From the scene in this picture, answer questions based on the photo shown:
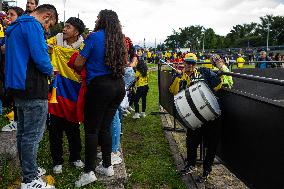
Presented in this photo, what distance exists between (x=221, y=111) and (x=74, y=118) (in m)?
1.86

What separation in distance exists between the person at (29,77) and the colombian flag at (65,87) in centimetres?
67

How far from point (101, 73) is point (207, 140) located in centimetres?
191

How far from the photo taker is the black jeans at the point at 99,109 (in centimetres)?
409

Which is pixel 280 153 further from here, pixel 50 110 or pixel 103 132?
pixel 50 110

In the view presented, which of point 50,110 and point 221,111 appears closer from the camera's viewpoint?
point 50,110

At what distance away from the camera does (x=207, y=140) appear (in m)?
5.22

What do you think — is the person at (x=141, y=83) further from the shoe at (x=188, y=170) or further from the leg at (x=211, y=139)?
the leg at (x=211, y=139)

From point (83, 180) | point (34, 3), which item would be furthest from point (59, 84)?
point (34, 3)

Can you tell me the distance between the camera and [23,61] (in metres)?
3.58

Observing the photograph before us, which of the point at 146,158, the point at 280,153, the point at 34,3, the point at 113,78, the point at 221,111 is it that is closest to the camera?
the point at 280,153

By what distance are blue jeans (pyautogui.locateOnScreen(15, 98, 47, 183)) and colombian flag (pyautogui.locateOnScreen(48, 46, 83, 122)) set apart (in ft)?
2.24

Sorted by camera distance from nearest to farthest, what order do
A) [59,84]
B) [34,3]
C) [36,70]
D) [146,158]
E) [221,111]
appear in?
[36,70] < [59,84] < [221,111] < [34,3] < [146,158]

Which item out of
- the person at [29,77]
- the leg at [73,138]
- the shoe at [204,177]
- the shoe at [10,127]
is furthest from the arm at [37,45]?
the shoe at [204,177]

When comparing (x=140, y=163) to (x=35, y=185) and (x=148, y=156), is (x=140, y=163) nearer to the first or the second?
(x=148, y=156)
